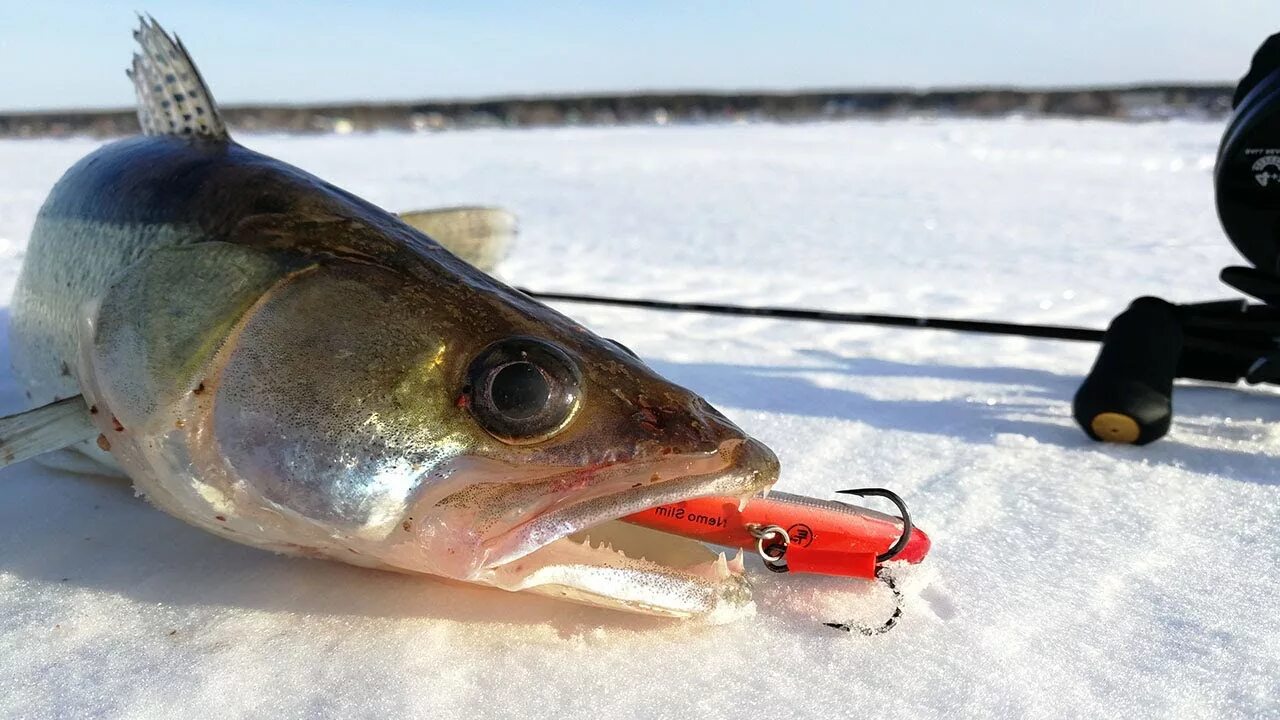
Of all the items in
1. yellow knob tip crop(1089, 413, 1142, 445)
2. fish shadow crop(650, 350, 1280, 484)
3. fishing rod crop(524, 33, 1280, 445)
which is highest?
fishing rod crop(524, 33, 1280, 445)

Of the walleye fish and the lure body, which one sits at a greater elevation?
the walleye fish

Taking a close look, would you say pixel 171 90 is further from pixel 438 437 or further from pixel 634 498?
pixel 634 498

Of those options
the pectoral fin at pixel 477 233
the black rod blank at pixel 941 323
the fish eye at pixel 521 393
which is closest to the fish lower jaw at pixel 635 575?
the fish eye at pixel 521 393

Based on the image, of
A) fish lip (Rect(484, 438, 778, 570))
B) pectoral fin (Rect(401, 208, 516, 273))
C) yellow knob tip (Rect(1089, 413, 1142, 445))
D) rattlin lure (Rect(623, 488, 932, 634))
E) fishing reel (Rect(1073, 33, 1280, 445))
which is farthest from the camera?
pectoral fin (Rect(401, 208, 516, 273))

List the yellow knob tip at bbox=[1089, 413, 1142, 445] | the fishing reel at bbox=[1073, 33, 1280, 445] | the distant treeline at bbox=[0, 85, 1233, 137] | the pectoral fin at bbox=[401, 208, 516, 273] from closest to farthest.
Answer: the fishing reel at bbox=[1073, 33, 1280, 445] → the yellow knob tip at bbox=[1089, 413, 1142, 445] → the pectoral fin at bbox=[401, 208, 516, 273] → the distant treeline at bbox=[0, 85, 1233, 137]

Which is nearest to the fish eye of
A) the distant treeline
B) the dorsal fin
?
the dorsal fin

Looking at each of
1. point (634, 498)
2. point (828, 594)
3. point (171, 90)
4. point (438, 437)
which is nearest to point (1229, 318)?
point (828, 594)

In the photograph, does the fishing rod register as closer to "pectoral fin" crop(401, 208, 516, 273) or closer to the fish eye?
the fish eye
